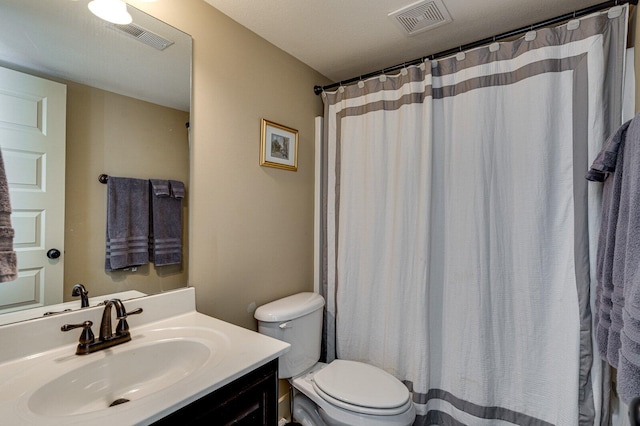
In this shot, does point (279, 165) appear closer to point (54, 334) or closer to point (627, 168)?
point (54, 334)

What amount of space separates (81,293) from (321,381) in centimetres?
107

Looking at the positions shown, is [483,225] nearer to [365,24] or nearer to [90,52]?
[365,24]

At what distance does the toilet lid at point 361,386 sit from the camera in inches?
51.6

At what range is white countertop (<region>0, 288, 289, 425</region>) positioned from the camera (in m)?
0.69

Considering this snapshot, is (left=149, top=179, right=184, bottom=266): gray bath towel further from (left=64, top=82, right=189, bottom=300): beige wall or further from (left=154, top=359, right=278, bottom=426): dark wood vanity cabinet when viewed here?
(left=154, top=359, right=278, bottom=426): dark wood vanity cabinet

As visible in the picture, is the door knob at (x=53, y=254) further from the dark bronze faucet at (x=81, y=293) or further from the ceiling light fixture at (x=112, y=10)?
the ceiling light fixture at (x=112, y=10)

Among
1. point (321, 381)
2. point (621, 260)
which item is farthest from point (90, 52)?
point (621, 260)

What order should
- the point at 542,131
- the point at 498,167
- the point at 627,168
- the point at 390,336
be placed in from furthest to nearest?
the point at 390,336 → the point at 498,167 → the point at 542,131 → the point at 627,168

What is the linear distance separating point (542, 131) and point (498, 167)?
0.23 m

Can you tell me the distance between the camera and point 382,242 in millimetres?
1795

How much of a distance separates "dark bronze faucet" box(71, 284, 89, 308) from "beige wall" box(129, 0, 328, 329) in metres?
0.38

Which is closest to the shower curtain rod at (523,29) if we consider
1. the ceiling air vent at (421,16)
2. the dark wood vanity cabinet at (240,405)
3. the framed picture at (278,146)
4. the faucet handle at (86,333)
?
the ceiling air vent at (421,16)

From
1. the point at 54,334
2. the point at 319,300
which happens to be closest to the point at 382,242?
→ the point at 319,300

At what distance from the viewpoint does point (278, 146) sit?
1.78 m
